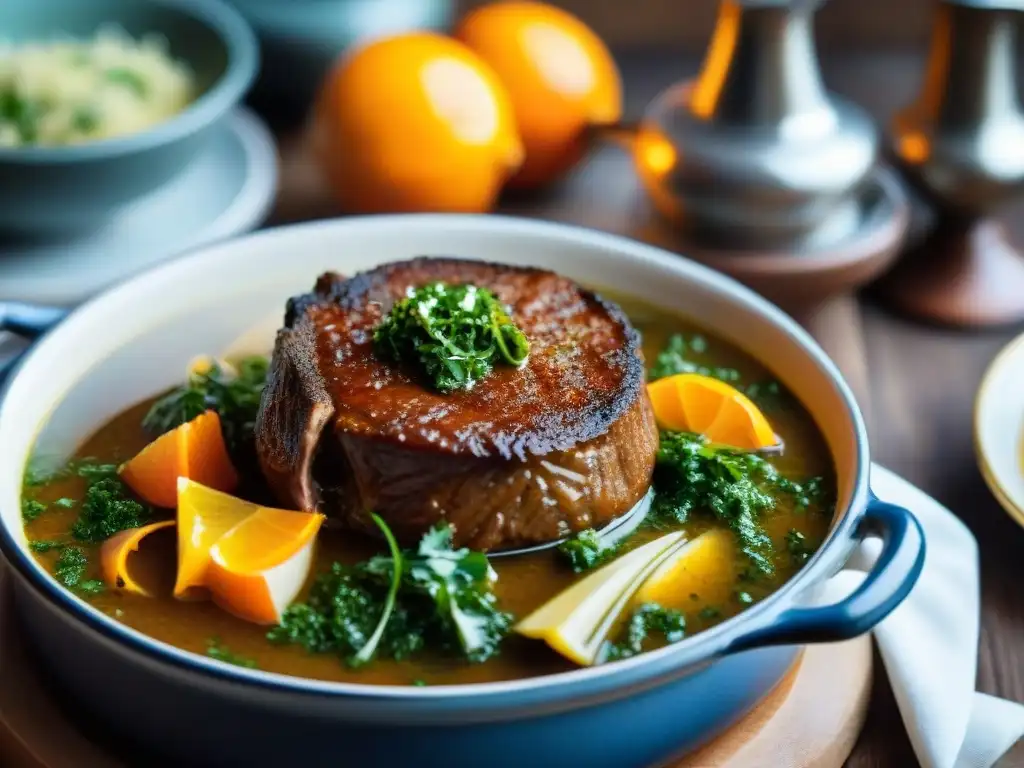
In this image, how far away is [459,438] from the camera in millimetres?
2129

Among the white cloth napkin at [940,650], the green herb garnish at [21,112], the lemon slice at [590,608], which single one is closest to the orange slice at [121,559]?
the lemon slice at [590,608]

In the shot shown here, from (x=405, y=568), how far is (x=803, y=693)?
29.8 inches

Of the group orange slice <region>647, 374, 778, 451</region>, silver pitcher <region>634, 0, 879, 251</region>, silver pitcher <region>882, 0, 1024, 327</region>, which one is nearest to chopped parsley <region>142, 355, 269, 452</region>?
orange slice <region>647, 374, 778, 451</region>

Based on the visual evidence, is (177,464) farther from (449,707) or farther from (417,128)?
(417,128)

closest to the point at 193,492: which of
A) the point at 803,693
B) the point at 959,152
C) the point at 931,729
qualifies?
the point at 803,693

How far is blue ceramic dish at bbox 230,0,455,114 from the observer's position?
4172mm

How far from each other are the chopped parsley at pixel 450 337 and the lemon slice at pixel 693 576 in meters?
0.48

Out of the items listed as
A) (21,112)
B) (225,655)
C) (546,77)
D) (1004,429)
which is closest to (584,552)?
(225,655)

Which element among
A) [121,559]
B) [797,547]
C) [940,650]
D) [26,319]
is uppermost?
[26,319]

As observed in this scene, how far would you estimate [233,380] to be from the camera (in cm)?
260

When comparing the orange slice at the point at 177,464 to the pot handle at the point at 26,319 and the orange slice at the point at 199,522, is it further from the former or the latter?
the pot handle at the point at 26,319

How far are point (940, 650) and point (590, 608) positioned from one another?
753mm

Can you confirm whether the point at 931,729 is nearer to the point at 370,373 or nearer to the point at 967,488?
the point at 967,488

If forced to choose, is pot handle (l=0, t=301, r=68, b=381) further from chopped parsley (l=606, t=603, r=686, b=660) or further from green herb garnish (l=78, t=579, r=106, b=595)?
chopped parsley (l=606, t=603, r=686, b=660)
